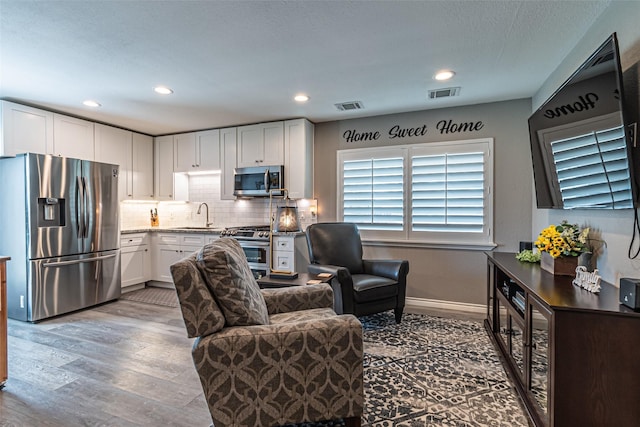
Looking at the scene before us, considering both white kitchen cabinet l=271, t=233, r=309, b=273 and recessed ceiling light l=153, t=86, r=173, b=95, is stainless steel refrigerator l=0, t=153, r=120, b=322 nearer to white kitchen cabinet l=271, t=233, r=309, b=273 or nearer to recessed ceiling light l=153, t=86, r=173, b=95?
recessed ceiling light l=153, t=86, r=173, b=95

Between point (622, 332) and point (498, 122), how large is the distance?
9.23 ft

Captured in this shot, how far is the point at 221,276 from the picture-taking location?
1.54 m

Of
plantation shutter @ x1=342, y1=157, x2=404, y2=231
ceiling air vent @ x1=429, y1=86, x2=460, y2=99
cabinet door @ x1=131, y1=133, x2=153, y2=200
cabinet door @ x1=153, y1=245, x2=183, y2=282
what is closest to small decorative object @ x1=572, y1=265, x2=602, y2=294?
ceiling air vent @ x1=429, y1=86, x2=460, y2=99

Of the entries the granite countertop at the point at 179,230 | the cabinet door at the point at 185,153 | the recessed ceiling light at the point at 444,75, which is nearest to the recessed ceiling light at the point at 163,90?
the cabinet door at the point at 185,153

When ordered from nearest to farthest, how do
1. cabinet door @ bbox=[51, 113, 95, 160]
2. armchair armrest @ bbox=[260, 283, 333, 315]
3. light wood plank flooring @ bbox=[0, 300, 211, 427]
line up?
light wood plank flooring @ bbox=[0, 300, 211, 427], armchair armrest @ bbox=[260, 283, 333, 315], cabinet door @ bbox=[51, 113, 95, 160]

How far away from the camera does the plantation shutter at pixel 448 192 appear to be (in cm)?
364

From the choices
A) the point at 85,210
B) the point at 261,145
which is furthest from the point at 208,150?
the point at 85,210

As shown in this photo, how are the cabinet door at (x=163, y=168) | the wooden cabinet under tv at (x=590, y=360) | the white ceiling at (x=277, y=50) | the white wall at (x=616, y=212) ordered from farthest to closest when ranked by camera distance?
1. the cabinet door at (x=163, y=168)
2. the white ceiling at (x=277, y=50)
3. the white wall at (x=616, y=212)
4. the wooden cabinet under tv at (x=590, y=360)

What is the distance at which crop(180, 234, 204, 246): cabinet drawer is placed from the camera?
15.0ft

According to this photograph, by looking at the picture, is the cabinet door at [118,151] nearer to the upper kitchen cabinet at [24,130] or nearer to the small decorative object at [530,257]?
the upper kitchen cabinet at [24,130]

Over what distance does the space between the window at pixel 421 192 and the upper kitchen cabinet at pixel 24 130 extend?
11.7 ft

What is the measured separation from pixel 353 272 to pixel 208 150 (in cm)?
286

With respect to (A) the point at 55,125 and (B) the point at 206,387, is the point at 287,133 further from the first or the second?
(B) the point at 206,387

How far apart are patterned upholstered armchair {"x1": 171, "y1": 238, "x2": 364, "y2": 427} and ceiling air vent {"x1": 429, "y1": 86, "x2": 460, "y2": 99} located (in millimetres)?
2662
